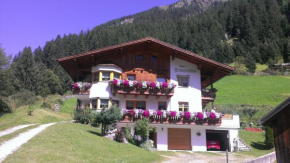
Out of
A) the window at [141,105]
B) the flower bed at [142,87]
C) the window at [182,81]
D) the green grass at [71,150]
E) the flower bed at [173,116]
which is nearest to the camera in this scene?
the green grass at [71,150]

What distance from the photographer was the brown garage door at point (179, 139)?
984 inches

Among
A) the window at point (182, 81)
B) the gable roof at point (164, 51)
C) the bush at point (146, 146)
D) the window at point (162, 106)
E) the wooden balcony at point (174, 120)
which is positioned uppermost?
the gable roof at point (164, 51)

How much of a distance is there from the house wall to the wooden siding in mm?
16432

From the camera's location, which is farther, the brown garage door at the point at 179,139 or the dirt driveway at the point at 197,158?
the brown garage door at the point at 179,139

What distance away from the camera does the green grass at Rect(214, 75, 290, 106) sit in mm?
54062

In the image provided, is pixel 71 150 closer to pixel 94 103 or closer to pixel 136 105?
pixel 94 103

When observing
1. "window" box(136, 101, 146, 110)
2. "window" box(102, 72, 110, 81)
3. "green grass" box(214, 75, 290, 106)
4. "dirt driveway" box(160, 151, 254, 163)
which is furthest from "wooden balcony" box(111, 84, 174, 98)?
"green grass" box(214, 75, 290, 106)

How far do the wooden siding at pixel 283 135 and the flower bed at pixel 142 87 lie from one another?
50.5ft

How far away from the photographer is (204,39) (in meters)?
126

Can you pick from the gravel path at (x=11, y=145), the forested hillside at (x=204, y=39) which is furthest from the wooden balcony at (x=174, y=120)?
the forested hillside at (x=204, y=39)

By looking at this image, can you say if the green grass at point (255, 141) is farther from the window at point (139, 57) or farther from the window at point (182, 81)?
the window at point (139, 57)

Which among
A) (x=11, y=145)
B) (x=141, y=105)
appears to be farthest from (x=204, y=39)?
(x=11, y=145)

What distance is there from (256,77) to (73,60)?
6239 cm

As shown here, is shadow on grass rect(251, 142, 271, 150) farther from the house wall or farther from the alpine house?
the house wall
